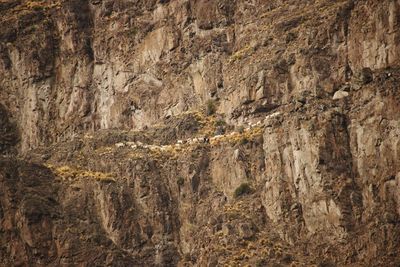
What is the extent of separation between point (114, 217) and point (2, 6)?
43768mm

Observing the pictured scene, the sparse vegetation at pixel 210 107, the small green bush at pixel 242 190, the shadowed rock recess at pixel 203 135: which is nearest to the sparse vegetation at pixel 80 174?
the shadowed rock recess at pixel 203 135

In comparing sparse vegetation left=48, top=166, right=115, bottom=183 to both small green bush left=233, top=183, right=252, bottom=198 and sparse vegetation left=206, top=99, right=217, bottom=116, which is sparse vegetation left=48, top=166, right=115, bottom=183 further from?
small green bush left=233, top=183, right=252, bottom=198

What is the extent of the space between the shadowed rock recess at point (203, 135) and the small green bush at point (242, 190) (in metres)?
0.13

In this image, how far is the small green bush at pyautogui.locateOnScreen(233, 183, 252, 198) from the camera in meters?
140

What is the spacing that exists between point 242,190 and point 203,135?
12113mm

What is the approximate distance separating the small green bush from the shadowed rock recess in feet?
0.42

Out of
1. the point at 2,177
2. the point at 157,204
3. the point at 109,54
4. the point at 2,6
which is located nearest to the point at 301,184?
the point at 157,204

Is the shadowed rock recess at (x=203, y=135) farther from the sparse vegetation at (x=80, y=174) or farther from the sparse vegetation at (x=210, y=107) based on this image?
the sparse vegetation at (x=210, y=107)

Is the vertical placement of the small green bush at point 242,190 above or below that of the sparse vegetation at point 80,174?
below

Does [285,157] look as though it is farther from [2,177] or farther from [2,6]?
[2,6]

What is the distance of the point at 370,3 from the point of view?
14512cm

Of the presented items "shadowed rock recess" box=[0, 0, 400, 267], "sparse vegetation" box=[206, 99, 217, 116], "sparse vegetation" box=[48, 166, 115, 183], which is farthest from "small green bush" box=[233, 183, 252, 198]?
"sparse vegetation" box=[206, 99, 217, 116]

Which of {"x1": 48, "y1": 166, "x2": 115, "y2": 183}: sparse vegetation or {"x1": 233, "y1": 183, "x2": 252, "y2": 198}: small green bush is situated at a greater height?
{"x1": 48, "y1": 166, "x2": 115, "y2": 183}: sparse vegetation

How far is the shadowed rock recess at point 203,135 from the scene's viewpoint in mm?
134250
